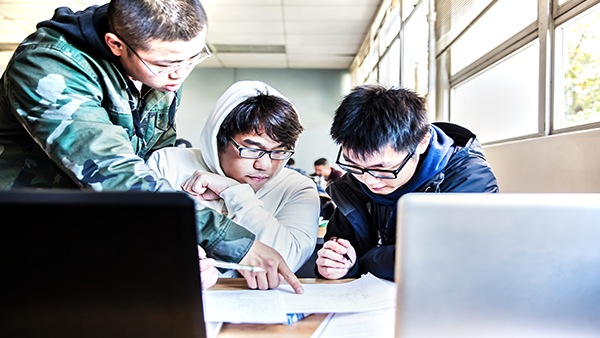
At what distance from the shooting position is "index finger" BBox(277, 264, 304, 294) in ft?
2.79

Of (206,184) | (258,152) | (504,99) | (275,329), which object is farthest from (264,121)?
(504,99)

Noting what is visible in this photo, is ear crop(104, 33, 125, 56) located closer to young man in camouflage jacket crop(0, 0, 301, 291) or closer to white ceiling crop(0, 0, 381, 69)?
young man in camouflage jacket crop(0, 0, 301, 291)

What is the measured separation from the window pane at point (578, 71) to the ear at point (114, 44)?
1481 millimetres

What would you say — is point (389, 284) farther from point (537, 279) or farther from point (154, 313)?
point (154, 313)

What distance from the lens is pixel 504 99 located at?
2420mm

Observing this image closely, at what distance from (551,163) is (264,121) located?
1.07 m

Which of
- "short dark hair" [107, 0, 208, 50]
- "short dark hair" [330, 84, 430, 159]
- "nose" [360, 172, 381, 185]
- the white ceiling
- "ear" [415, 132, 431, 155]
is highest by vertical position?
the white ceiling

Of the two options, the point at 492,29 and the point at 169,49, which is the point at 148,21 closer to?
the point at 169,49

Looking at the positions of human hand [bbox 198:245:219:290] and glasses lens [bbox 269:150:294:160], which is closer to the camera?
human hand [bbox 198:245:219:290]

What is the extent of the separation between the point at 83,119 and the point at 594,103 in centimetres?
163

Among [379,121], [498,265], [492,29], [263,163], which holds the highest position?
[492,29]

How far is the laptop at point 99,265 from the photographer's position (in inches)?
16.2

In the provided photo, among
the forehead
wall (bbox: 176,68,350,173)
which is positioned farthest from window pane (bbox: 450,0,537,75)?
wall (bbox: 176,68,350,173)

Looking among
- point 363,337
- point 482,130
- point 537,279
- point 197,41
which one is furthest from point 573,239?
point 482,130
